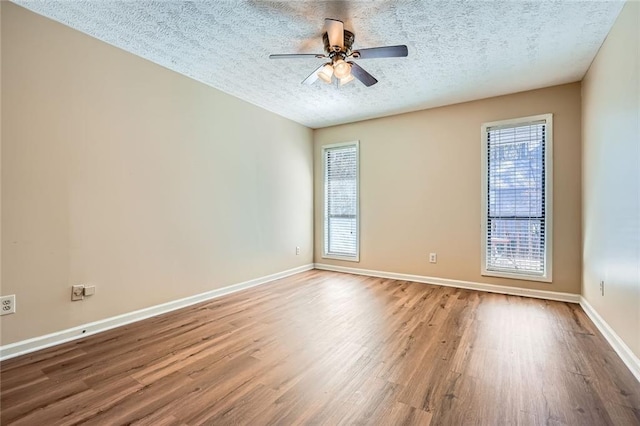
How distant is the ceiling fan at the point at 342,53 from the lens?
226cm

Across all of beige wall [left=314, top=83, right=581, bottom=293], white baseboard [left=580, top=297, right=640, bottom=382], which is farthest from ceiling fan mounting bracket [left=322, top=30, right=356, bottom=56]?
white baseboard [left=580, top=297, right=640, bottom=382]

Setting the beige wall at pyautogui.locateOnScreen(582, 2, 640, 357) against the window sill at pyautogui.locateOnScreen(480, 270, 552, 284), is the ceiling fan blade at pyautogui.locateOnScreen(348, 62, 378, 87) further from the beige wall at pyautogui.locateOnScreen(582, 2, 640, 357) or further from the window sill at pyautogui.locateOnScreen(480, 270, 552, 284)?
the window sill at pyautogui.locateOnScreen(480, 270, 552, 284)

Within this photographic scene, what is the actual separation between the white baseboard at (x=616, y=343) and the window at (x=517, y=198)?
0.78 meters

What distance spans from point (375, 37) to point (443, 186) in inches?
95.5

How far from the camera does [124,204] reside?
9.31 ft

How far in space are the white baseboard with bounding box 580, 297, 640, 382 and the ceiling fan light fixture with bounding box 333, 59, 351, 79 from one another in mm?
2895

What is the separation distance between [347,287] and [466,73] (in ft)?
9.78

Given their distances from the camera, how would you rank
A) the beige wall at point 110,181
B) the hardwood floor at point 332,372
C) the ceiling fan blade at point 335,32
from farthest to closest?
1. the beige wall at point 110,181
2. the ceiling fan blade at point 335,32
3. the hardwood floor at point 332,372

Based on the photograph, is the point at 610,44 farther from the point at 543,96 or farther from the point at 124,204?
the point at 124,204

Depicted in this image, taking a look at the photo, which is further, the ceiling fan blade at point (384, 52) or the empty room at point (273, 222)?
the ceiling fan blade at point (384, 52)


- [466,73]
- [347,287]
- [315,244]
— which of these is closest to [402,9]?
[466,73]

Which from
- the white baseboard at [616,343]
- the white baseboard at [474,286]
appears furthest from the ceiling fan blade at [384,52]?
the white baseboard at [474,286]

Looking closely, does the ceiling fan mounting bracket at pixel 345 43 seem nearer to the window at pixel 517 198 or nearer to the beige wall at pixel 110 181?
the beige wall at pixel 110 181

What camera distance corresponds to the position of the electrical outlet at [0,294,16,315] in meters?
2.16
